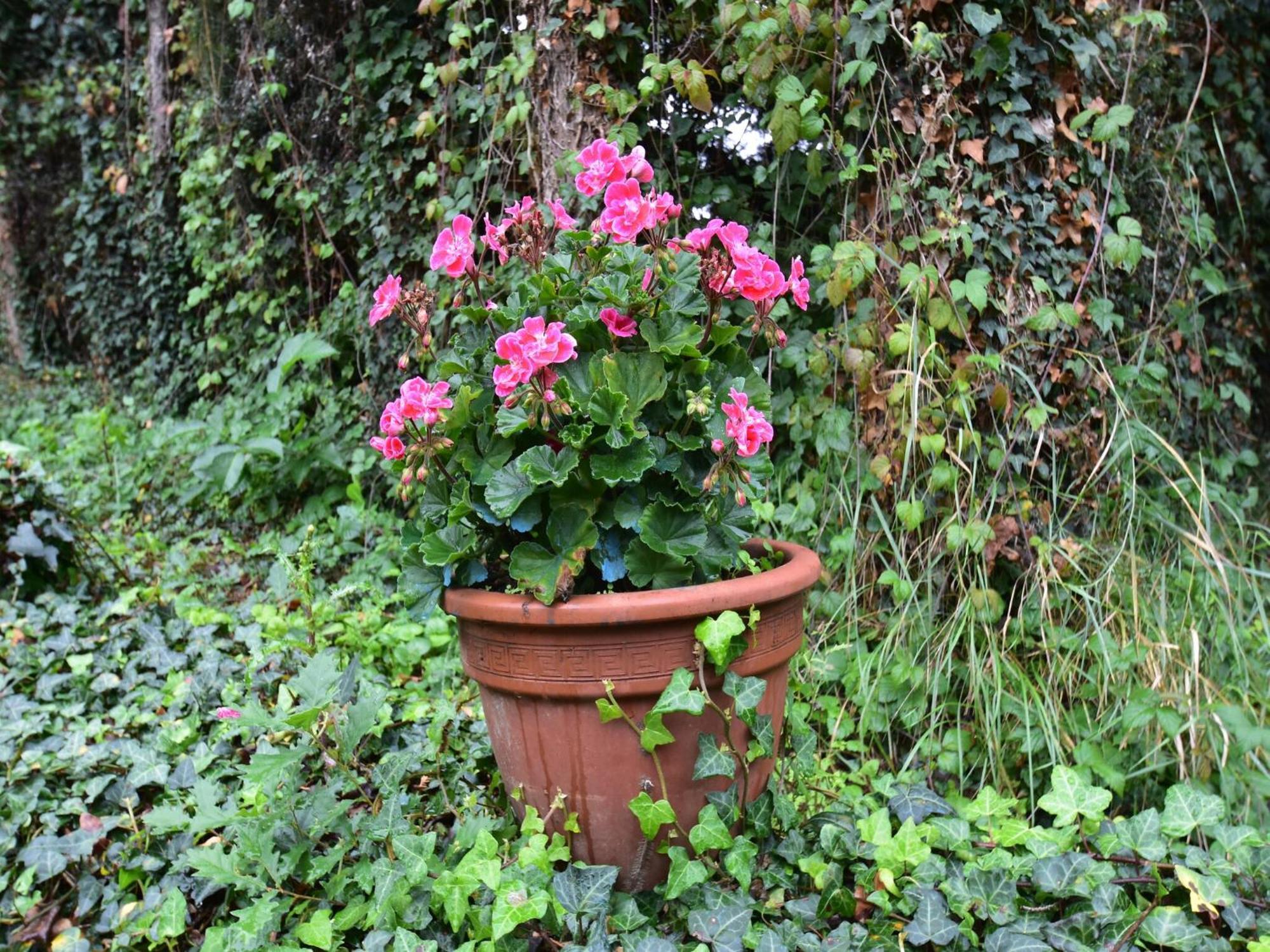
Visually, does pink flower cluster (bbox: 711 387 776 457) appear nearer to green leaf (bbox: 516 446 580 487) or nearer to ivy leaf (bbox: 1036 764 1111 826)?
green leaf (bbox: 516 446 580 487)

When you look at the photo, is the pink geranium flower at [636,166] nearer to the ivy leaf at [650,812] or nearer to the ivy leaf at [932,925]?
the ivy leaf at [650,812]

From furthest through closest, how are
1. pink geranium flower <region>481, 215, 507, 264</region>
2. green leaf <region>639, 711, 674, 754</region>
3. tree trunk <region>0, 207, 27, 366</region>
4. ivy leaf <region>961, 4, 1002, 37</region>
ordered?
tree trunk <region>0, 207, 27, 366</region>, ivy leaf <region>961, 4, 1002, 37</region>, pink geranium flower <region>481, 215, 507, 264</region>, green leaf <region>639, 711, 674, 754</region>

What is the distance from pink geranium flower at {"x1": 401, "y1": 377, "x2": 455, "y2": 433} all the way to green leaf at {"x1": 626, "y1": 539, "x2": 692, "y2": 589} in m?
0.39

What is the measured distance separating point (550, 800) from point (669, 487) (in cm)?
58

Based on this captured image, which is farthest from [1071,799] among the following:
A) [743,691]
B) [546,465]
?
[546,465]

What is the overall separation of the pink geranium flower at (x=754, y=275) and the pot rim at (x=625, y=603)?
49 centimetres

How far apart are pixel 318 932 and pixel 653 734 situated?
0.61m

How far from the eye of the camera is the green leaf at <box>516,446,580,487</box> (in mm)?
1423

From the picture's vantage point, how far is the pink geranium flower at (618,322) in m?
1.52

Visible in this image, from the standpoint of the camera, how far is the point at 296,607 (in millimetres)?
2918

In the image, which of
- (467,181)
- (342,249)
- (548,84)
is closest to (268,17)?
(342,249)

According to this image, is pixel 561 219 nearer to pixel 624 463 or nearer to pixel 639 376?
pixel 639 376

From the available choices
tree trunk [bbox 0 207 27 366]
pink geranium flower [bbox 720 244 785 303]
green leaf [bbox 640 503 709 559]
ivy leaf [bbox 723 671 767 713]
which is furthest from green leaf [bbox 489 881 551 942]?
tree trunk [bbox 0 207 27 366]

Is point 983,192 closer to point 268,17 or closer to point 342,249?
point 342,249
